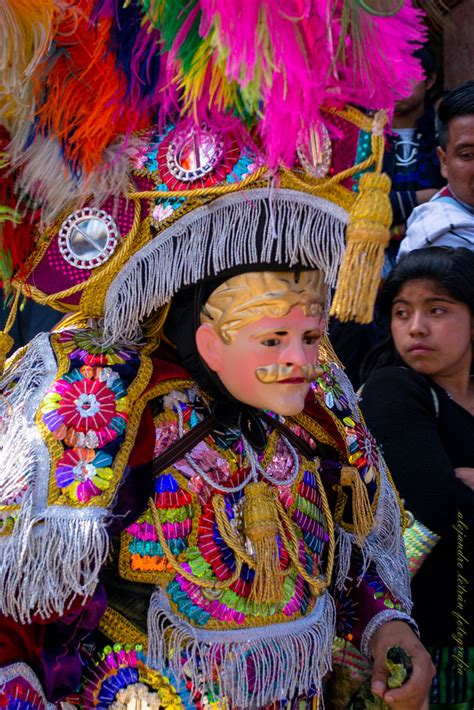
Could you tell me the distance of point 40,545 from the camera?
1.82 m

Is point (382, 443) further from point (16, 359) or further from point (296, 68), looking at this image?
point (296, 68)

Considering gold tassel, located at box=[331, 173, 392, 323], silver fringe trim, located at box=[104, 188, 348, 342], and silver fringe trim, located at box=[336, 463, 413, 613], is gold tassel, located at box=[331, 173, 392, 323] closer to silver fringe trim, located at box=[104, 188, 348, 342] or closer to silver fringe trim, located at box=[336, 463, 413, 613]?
silver fringe trim, located at box=[104, 188, 348, 342]

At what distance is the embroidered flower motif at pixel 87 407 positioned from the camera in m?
1.92

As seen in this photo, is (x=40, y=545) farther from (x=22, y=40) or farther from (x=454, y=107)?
(x=454, y=107)

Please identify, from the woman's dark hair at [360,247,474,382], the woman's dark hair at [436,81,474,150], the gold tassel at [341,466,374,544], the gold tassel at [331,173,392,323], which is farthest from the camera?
the woman's dark hair at [436,81,474,150]

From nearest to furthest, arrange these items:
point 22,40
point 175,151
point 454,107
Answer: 1. point 22,40
2. point 175,151
3. point 454,107

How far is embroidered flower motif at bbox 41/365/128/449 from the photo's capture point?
192 centimetres

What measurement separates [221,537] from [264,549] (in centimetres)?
9

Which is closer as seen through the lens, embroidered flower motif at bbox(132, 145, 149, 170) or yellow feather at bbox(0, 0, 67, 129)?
yellow feather at bbox(0, 0, 67, 129)

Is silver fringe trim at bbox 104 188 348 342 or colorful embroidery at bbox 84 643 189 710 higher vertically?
silver fringe trim at bbox 104 188 348 342

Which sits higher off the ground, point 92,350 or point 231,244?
point 231,244

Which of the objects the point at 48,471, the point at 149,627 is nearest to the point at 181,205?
the point at 48,471

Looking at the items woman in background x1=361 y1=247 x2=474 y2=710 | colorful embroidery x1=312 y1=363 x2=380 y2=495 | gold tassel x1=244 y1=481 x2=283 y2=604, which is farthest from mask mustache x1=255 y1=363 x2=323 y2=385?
woman in background x1=361 y1=247 x2=474 y2=710

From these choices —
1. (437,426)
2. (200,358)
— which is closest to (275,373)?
(200,358)
